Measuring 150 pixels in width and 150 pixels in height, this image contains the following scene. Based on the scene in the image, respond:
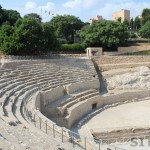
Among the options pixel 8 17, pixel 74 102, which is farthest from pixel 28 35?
pixel 8 17

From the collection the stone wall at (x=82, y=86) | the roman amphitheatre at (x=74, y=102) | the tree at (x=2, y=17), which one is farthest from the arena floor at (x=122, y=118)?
the tree at (x=2, y=17)

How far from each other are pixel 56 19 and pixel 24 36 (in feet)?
62.2

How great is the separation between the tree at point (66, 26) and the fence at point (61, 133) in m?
28.5

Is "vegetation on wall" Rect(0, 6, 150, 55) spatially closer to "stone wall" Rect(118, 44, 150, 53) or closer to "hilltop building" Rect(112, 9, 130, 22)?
"stone wall" Rect(118, 44, 150, 53)

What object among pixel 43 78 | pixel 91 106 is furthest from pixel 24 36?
pixel 91 106

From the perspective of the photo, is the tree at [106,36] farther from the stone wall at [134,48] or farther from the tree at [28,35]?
the tree at [28,35]

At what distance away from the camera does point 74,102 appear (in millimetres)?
23484

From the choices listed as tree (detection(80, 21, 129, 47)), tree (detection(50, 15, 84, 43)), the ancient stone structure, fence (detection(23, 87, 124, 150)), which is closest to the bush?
tree (detection(80, 21, 129, 47))

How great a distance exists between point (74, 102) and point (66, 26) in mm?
24707

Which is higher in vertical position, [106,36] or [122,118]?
[106,36]

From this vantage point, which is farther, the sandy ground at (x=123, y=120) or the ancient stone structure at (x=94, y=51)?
the ancient stone structure at (x=94, y=51)

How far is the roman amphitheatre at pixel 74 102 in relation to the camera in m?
12.7

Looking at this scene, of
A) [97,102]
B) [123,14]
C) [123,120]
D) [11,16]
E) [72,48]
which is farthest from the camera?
[123,14]

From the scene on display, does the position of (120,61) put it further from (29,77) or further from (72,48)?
(29,77)
